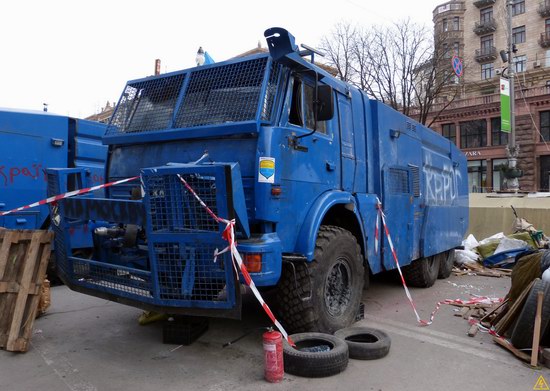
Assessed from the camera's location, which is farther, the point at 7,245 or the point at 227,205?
the point at 7,245

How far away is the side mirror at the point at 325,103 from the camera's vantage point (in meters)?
4.36

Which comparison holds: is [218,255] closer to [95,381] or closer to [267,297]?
[95,381]

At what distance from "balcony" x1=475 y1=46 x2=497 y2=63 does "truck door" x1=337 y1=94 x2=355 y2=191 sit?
1864 inches

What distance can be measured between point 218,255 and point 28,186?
4.94m

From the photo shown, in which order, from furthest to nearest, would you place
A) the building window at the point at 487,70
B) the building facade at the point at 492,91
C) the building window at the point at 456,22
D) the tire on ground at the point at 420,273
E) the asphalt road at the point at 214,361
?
the building window at the point at 456,22, the building window at the point at 487,70, the building facade at the point at 492,91, the tire on ground at the point at 420,273, the asphalt road at the point at 214,361

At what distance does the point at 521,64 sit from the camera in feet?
144

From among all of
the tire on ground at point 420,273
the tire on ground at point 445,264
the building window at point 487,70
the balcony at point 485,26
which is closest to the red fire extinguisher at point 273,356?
the tire on ground at point 420,273

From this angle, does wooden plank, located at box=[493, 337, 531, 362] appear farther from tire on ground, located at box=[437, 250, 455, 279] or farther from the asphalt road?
tire on ground, located at box=[437, 250, 455, 279]

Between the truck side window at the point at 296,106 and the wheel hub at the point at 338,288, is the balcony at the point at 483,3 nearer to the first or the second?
the truck side window at the point at 296,106

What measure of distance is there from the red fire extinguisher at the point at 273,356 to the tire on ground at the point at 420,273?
4.70 metres

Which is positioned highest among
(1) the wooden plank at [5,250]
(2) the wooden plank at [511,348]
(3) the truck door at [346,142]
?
(3) the truck door at [346,142]

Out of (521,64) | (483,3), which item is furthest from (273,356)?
→ (483,3)

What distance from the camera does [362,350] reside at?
167 inches

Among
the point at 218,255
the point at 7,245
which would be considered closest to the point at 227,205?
the point at 218,255
